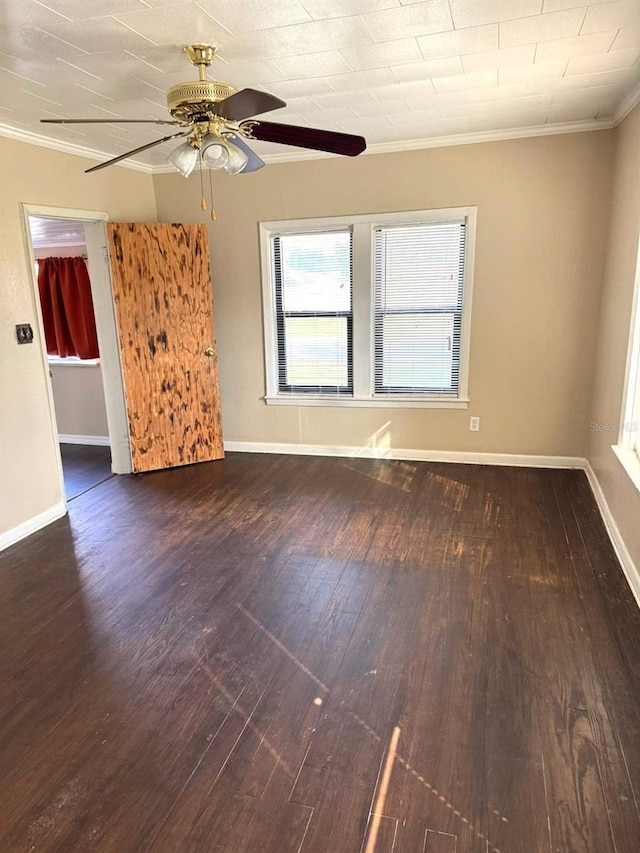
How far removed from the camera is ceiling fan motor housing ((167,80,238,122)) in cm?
225

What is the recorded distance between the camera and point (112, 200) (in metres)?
4.44

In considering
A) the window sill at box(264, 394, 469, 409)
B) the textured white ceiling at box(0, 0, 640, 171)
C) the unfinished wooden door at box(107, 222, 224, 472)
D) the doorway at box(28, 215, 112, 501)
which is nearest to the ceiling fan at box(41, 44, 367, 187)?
the textured white ceiling at box(0, 0, 640, 171)

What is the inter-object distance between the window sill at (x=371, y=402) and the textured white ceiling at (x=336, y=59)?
6.79 ft

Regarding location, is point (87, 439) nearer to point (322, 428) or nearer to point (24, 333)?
point (24, 333)

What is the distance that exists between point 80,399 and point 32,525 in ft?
7.69

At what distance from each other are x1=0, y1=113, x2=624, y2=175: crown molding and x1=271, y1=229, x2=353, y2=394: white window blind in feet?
2.05

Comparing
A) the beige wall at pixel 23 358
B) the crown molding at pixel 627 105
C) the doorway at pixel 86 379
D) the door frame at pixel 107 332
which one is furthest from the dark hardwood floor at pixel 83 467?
the crown molding at pixel 627 105

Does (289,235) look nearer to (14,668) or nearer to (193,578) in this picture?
(193,578)

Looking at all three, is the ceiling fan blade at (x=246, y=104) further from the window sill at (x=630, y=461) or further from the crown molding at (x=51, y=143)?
the window sill at (x=630, y=461)

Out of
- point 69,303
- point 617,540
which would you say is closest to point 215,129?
point 617,540

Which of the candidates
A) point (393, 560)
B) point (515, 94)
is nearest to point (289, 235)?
point (515, 94)

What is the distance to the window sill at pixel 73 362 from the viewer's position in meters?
5.56

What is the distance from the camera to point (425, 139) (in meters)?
4.15

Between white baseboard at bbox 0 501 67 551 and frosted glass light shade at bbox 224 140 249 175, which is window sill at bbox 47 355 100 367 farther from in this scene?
frosted glass light shade at bbox 224 140 249 175
